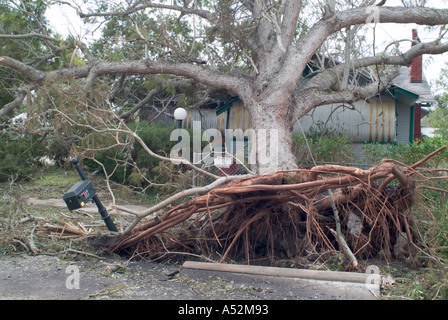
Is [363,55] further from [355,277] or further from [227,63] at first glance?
[355,277]

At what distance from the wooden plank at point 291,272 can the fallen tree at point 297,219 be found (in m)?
0.46

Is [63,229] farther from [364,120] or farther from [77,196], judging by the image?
[364,120]

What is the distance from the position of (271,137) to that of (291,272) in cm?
416

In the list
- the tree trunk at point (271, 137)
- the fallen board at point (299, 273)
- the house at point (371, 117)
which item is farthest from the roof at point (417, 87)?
the fallen board at point (299, 273)

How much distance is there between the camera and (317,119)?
43.1ft

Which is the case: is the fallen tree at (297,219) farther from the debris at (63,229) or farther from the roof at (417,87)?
the roof at (417,87)

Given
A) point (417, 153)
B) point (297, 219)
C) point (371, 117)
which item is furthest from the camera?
point (371, 117)

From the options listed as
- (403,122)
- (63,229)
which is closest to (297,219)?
(63,229)

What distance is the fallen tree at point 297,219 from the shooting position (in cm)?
488

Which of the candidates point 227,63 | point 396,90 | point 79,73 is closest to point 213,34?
point 227,63

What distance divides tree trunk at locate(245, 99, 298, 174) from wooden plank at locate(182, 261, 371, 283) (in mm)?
3278

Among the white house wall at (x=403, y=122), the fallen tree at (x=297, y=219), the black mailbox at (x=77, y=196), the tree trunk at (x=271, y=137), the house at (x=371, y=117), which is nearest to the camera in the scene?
the black mailbox at (x=77, y=196)

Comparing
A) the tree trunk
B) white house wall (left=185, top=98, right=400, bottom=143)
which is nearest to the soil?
the tree trunk

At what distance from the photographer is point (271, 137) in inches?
318
